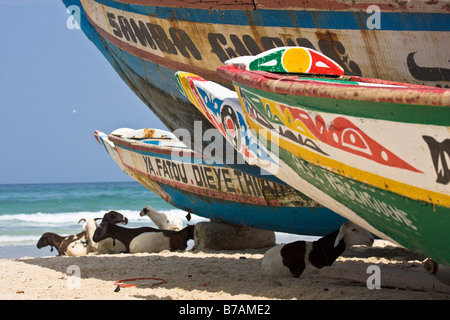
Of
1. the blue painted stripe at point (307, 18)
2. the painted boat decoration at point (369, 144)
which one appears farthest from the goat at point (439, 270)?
the blue painted stripe at point (307, 18)

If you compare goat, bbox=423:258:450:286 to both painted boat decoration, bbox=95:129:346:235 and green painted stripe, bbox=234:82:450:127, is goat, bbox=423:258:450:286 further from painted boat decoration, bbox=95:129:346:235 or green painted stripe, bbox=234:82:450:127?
painted boat decoration, bbox=95:129:346:235

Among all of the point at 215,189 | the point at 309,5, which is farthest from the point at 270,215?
the point at 309,5

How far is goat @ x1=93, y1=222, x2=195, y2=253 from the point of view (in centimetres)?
812

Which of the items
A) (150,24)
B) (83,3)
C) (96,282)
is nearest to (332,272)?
(96,282)

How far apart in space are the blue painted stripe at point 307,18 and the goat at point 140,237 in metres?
3.32

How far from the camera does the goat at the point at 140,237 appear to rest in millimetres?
8117

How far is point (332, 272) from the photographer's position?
491cm

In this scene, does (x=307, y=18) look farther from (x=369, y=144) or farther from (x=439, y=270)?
(x=439, y=270)

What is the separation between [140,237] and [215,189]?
4.16ft

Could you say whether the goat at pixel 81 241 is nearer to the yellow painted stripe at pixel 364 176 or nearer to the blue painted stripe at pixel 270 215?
the blue painted stripe at pixel 270 215

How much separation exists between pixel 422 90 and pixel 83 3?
19.8 feet

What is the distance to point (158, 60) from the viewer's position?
6.33 m

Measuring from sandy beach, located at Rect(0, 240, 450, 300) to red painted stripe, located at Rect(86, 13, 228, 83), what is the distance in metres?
1.91
